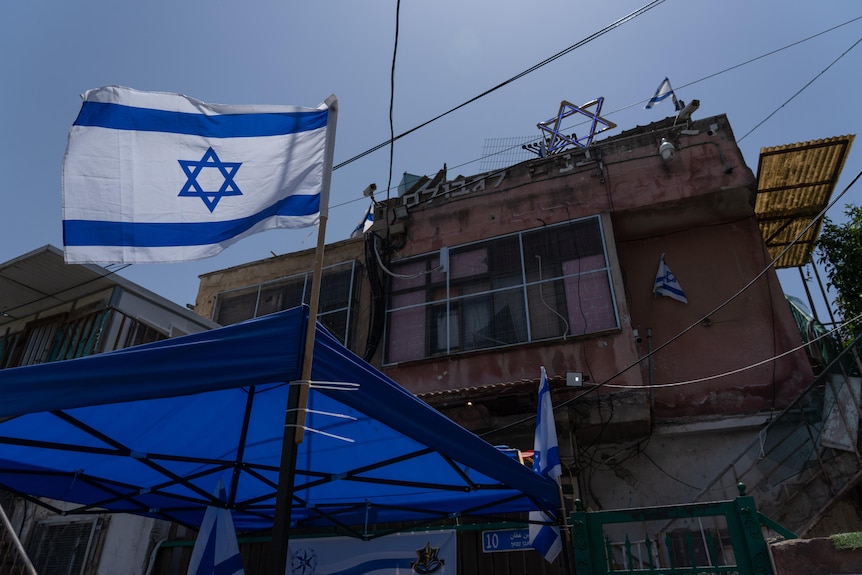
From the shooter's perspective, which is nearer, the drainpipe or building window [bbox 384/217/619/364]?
the drainpipe

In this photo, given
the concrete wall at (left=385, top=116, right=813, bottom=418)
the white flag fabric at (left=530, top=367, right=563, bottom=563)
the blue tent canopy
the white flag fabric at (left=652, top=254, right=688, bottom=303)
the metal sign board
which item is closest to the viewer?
the blue tent canopy

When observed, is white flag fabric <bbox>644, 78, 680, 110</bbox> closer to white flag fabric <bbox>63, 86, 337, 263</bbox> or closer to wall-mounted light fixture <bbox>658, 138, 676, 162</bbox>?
wall-mounted light fixture <bbox>658, 138, 676, 162</bbox>

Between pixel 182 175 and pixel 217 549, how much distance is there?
2747 millimetres

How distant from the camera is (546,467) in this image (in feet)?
15.5

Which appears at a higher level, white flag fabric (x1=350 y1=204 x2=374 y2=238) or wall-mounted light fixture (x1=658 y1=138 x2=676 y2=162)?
white flag fabric (x1=350 y1=204 x2=374 y2=238)

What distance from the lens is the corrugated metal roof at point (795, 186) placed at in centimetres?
916

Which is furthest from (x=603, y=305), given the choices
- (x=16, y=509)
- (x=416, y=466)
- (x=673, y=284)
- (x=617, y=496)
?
(x=16, y=509)

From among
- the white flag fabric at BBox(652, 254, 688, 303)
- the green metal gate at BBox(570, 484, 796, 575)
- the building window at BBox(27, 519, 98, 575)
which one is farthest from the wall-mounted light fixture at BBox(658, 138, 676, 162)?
the building window at BBox(27, 519, 98, 575)

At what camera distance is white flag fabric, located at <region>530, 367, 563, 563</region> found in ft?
15.5

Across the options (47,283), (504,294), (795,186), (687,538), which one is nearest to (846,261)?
(795,186)

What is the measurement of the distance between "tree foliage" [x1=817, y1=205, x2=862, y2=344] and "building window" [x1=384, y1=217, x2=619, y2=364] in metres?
5.02

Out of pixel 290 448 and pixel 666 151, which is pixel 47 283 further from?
pixel 666 151

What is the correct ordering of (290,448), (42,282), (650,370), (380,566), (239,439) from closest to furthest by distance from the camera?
(290,448)
(239,439)
(380,566)
(42,282)
(650,370)

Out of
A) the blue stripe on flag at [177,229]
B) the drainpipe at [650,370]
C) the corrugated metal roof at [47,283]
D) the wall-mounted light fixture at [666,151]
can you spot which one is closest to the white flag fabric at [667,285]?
the drainpipe at [650,370]
